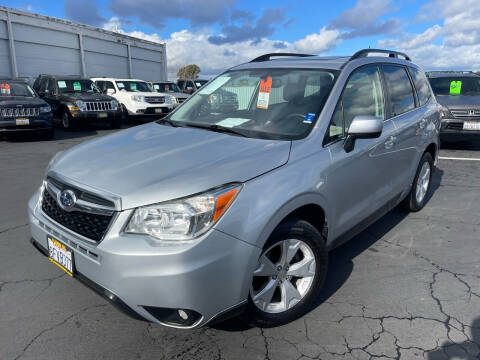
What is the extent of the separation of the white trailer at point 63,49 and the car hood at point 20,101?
8.65 meters

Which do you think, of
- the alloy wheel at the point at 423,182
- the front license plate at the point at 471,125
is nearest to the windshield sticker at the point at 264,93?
the alloy wheel at the point at 423,182

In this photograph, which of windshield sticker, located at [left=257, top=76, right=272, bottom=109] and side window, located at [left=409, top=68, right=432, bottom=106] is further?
side window, located at [left=409, top=68, right=432, bottom=106]

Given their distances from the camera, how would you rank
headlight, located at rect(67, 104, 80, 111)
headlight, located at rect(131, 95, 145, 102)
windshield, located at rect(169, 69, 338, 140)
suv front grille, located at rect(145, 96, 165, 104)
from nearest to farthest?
windshield, located at rect(169, 69, 338, 140), headlight, located at rect(67, 104, 80, 111), headlight, located at rect(131, 95, 145, 102), suv front grille, located at rect(145, 96, 165, 104)

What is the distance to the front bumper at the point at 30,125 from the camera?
9.86 metres

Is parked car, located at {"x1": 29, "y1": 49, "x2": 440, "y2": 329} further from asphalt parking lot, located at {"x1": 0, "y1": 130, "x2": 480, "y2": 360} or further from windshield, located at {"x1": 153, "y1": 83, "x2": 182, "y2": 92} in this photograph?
windshield, located at {"x1": 153, "y1": 83, "x2": 182, "y2": 92}

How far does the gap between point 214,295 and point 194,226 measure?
386 millimetres

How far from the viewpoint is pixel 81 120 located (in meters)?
12.4

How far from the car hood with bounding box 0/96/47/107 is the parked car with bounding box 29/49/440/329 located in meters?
8.27

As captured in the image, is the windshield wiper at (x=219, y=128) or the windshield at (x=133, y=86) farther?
the windshield at (x=133, y=86)

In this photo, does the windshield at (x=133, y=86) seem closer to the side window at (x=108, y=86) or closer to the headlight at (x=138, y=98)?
the side window at (x=108, y=86)

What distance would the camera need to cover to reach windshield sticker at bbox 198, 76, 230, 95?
3802 mm

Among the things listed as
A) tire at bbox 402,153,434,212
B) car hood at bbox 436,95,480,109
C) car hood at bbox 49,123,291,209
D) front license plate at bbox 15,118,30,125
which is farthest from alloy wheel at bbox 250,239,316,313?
front license plate at bbox 15,118,30,125

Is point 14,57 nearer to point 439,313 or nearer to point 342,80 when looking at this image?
point 342,80

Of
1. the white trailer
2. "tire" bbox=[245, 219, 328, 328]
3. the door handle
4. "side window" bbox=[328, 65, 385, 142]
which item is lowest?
"tire" bbox=[245, 219, 328, 328]
